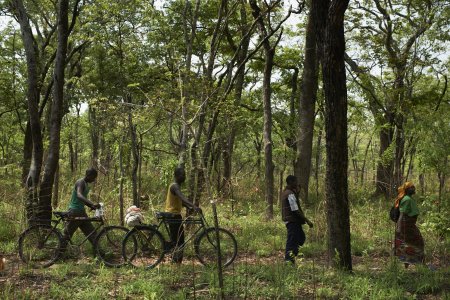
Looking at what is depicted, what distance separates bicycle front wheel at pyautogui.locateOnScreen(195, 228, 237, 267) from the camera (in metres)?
7.70

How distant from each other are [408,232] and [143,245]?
498cm

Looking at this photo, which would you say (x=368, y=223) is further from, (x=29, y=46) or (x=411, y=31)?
(x=411, y=31)

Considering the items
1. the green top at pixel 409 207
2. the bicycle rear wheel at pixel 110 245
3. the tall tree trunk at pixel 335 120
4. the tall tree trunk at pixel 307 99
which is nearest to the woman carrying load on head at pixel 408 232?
the green top at pixel 409 207

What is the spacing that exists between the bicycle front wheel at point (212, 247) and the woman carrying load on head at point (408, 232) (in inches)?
123

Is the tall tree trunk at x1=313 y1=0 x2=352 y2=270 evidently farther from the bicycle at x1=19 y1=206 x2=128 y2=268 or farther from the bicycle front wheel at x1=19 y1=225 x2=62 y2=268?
the bicycle front wheel at x1=19 y1=225 x2=62 y2=268

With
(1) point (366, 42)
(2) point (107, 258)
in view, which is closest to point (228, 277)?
(2) point (107, 258)

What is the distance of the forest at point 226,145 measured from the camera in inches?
254

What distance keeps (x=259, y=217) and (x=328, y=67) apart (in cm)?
706

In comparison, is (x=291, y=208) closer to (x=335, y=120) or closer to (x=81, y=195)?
(x=335, y=120)

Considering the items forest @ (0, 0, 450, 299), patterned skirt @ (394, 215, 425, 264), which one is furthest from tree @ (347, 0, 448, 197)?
patterned skirt @ (394, 215, 425, 264)

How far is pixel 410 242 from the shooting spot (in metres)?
7.80

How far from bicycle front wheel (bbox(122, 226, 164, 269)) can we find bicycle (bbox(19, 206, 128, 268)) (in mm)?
235

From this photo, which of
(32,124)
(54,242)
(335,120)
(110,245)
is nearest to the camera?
(335,120)

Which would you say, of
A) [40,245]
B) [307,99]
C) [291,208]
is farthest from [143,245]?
[307,99]
